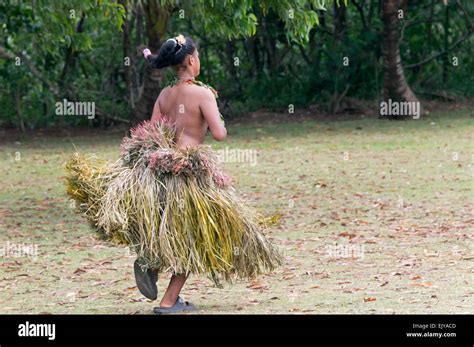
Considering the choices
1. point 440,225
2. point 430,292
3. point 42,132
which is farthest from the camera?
point 42,132

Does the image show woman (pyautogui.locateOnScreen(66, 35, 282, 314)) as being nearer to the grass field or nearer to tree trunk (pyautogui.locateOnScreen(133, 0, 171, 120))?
the grass field

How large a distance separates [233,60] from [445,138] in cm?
665

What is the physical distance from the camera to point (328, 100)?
75.8ft

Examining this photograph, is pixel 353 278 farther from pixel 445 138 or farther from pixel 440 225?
pixel 445 138

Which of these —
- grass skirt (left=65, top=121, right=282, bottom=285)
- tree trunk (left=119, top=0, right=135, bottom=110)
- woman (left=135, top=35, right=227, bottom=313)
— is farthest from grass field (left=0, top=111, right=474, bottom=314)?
tree trunk (left=119, top=0, right=135, bottom=110)

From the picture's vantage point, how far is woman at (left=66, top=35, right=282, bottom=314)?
7.17 metres

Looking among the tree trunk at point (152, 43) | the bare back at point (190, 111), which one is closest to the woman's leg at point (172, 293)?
the bare back at point (190, 111)

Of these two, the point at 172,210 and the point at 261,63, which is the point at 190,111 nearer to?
the point at 172,210

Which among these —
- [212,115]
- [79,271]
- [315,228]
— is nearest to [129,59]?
[315,228]

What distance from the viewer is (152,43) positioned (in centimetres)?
1988

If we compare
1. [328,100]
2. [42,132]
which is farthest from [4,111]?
[328,100]

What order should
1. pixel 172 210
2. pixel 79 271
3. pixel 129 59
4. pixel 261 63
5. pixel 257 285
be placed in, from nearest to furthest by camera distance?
pixel 172 210 → pixel 257 285 → pixel 79 271 → pixel 129 59 → pixel 261 63

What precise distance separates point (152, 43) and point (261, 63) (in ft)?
17.3

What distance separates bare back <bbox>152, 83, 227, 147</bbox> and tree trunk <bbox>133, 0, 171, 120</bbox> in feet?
38.2
